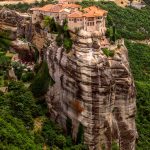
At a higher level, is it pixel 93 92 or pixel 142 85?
pixel 93 92

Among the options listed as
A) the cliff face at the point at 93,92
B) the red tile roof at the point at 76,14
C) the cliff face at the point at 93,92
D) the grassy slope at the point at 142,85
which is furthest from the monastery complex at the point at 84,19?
the grassy slope at the point at 142,85

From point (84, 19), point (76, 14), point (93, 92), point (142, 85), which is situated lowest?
point (142, 85)

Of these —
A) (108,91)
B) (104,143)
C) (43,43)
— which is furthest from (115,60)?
(43,43)

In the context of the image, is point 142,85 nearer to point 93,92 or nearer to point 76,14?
point 76,14

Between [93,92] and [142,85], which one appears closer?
[93,92]

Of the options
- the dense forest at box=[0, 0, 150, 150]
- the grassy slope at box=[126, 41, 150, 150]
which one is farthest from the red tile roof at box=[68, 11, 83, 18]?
the grassy slope at box=[126, 41, 150, 150]

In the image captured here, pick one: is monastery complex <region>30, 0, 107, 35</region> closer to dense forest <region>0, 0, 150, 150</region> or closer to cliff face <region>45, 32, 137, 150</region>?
cliff face <region>45, 32, 137, 150</region>

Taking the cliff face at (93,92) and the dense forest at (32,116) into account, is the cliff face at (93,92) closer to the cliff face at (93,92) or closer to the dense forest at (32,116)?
the cliff face at (93,92)

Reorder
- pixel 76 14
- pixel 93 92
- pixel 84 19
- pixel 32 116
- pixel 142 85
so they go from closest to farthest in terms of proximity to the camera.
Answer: pixel 93 92 → pixel 84 19 → pixel 32 116 → pixel 76 14 → pixel 142 85

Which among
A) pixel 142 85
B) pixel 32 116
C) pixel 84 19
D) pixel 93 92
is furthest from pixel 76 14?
pixel 142 85
